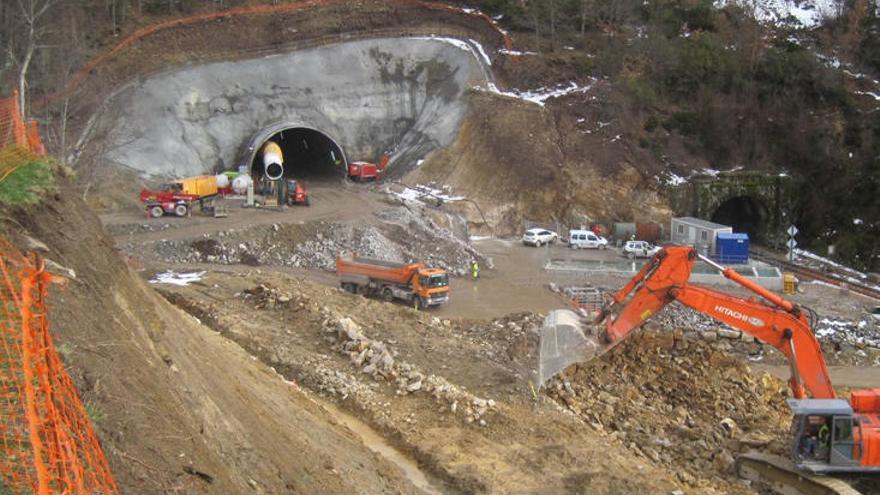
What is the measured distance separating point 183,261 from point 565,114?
20.0 metres

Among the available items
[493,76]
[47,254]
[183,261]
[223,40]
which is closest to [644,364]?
[47,254]

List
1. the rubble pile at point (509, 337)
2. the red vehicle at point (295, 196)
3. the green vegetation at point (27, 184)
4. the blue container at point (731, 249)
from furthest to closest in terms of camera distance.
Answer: the red vehicle at point (295, 196), the blue container at point (731, 249), the rubble pile at point (509, 337), the green vegetation at point (27, 184)

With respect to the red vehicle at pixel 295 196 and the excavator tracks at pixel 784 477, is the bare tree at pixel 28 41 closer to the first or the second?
the red vehicle at pixel 295 196

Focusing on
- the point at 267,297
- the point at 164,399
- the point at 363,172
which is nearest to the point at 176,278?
the point at 267,297

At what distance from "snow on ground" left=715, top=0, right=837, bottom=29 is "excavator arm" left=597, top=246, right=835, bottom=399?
39741 mm

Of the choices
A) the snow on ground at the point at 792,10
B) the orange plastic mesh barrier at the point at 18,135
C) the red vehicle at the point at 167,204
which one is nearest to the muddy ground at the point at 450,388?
the orange plastic mesh barrier at the point at 18,135

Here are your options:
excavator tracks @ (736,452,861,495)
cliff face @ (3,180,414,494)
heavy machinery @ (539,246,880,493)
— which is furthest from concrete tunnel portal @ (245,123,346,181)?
excavator tracks @ (736,452,861,495)

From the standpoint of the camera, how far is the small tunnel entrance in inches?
1668

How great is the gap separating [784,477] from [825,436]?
1244mm

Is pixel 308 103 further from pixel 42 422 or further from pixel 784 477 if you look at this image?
pixel 42 422

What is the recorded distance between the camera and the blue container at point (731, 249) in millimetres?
33500

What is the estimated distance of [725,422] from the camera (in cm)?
1717

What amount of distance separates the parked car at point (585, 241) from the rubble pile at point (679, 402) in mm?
14831

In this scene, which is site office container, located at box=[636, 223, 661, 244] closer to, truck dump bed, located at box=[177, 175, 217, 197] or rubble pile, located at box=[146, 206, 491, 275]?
rubble pile, located at box=[146, 206, 491, 275]
